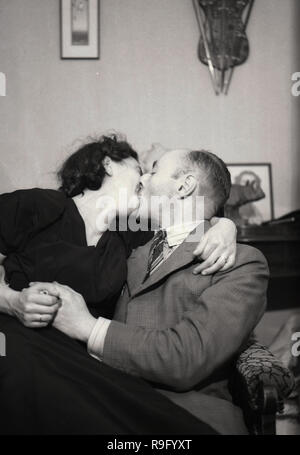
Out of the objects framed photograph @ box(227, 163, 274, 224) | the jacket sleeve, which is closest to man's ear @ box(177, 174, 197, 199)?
the jacket sleeve

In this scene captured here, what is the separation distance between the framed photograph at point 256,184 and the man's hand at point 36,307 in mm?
1339

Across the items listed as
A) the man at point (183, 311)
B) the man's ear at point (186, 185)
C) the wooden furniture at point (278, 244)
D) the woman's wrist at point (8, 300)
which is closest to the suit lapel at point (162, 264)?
the man at point (183, 311)

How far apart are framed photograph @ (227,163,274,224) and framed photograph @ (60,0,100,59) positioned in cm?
94

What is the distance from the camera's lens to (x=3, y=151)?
195cm

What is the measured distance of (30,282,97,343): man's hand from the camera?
1062mm

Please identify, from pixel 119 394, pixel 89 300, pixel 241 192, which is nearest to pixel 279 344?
pixel 241 192

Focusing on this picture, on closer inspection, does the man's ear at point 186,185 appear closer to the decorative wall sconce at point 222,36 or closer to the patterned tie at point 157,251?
the patterned tie at point 157,251

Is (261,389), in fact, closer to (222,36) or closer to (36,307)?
(36,307)

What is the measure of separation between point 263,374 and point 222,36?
70.0 inches

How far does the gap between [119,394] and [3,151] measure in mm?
1408

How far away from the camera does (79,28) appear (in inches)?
77.1

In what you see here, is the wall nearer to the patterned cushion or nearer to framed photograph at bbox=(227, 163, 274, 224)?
framed photograph at bbox=(227, 163, 274, 224)

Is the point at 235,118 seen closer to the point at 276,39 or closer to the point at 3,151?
the point at 276,39

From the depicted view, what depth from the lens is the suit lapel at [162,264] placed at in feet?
3.96
